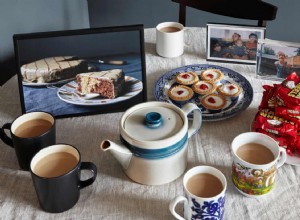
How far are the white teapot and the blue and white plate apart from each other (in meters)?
0.16

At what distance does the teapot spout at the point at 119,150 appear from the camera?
0.82 meters

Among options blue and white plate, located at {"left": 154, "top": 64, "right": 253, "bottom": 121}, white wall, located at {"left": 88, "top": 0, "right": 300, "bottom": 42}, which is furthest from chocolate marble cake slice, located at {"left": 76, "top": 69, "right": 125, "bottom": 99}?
white wall, located at {"left": 88, "top": 0, "right": 300, "bottom": 42}

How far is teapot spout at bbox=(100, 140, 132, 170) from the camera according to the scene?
825 mm

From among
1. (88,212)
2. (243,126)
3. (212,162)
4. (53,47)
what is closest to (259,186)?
(212,162)

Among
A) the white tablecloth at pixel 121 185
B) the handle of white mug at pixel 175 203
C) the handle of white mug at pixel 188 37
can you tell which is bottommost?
the white tablecloth at pixel 121 185

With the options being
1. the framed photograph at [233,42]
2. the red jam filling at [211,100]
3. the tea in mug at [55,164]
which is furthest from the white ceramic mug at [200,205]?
the framed photograph at [233,42]

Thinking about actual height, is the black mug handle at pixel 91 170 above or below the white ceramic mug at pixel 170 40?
below

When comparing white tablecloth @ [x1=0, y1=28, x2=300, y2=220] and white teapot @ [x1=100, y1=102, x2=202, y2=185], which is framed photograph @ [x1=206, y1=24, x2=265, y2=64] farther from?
white teapot @ [x1=100, y1=102, x2=202, y2=185]

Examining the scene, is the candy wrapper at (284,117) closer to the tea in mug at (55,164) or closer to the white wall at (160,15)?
the tea in mug at (55,164)

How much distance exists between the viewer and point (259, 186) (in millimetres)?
833

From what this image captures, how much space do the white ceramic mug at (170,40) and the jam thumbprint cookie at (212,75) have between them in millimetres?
165

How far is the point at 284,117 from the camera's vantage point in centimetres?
94

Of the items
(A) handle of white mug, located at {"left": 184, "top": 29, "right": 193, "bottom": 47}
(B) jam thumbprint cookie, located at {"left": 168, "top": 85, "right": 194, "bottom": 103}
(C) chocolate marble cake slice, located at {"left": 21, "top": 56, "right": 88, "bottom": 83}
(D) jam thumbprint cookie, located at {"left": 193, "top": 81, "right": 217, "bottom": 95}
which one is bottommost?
(B) jam thumbprint cookie, located at {"left": 168, "top": 85, "right": 194, "bottom": 103}

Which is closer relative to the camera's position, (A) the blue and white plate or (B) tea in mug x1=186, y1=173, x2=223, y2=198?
(B) tea in mug x1=186, y1=173, x2=223, y2=198
